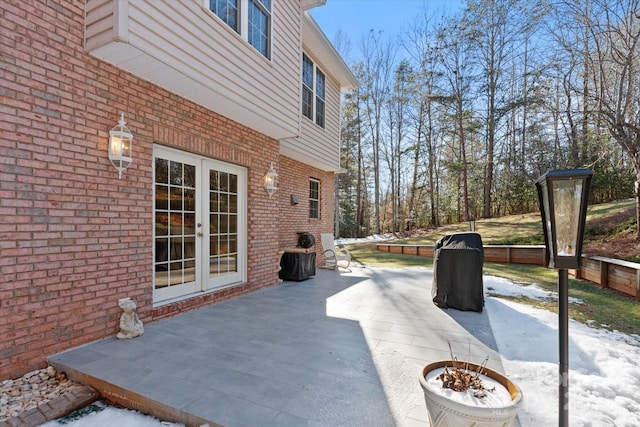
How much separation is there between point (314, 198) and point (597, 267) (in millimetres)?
6485

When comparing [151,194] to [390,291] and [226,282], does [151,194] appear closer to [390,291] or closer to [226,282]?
[226,282]

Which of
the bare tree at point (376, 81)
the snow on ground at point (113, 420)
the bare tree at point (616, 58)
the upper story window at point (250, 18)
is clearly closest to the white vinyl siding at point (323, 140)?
the upper story window at point (250, 18)

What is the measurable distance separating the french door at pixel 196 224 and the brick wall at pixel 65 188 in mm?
250

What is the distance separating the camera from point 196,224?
4.22 meters

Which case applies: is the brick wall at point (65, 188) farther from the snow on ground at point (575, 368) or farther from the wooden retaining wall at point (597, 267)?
the wooden retaining wall at point (597, 267)

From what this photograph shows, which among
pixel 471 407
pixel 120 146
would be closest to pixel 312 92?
pixel 120 146

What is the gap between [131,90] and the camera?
328 cm

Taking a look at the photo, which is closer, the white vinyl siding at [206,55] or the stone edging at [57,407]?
the stone edging at [57,407]

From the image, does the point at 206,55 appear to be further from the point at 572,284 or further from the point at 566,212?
the point at 572,284

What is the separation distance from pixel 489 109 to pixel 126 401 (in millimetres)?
17055

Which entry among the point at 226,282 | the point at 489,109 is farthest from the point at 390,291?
the point at 489,109

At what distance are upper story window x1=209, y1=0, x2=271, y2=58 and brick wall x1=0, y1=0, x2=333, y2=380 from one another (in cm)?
130

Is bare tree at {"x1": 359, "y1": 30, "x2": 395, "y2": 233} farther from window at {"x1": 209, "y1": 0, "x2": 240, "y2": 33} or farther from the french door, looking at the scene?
window at {"x1": 209, "y1": 0, "x2": 240, "y2": 33}

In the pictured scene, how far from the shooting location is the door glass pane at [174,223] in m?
3.72
